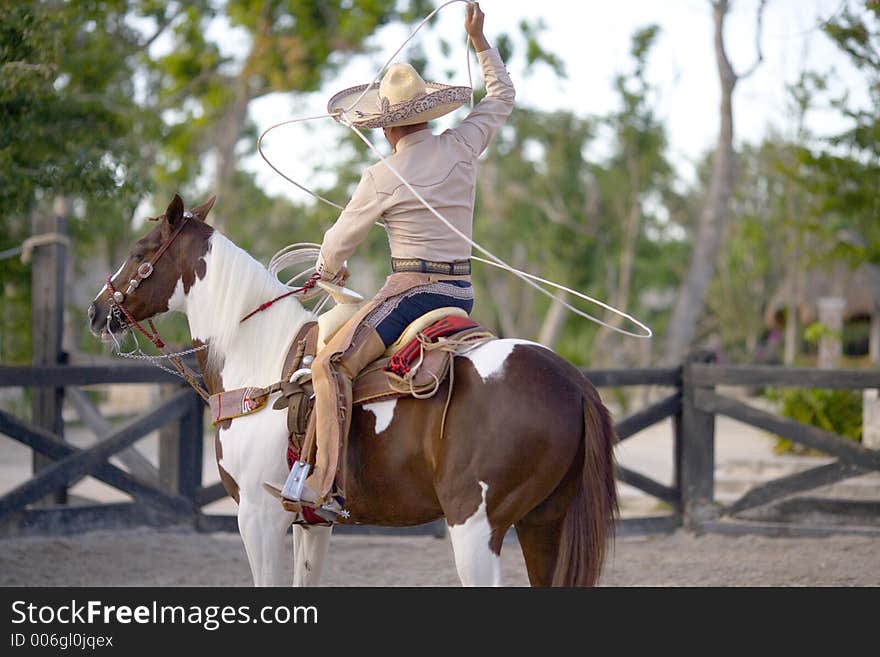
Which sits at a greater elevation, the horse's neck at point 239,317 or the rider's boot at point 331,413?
the horse's neck at point 239,317

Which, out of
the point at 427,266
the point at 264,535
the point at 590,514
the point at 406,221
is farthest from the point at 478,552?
the point at 406,221

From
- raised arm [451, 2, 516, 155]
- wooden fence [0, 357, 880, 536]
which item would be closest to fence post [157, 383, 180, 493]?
wooden fence [0, 357, 880, 536]

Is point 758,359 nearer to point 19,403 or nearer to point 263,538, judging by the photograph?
point 19,403

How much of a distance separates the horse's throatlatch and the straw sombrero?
813 mm

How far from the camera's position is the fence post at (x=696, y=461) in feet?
26.1

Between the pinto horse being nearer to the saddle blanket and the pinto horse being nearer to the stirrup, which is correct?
the saddle blanket

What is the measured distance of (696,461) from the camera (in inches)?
313

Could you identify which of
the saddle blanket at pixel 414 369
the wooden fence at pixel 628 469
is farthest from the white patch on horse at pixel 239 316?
the wooden fence at pixel 628 469

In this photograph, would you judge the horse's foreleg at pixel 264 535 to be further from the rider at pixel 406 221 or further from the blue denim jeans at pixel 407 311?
the blue denim jeans at pixel 407 311

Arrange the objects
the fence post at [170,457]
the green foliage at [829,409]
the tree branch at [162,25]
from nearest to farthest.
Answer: the fence post at [170,457] → the green foliage at [829,409] → the tree branch at [162,25]

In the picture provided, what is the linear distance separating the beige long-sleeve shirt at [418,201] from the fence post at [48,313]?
15.1 ft

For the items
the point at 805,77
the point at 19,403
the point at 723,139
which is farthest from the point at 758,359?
the point at 19,403

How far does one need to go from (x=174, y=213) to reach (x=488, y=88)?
149cm
